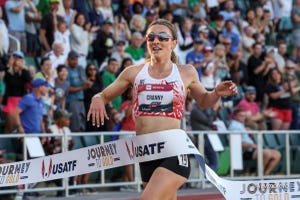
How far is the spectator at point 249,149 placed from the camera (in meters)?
17.8

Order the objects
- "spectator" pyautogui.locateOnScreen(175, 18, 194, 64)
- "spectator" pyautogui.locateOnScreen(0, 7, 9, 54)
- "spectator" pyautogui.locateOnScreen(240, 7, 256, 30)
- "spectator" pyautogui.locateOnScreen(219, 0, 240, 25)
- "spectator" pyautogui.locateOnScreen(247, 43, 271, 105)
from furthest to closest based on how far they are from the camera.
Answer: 1. "spectator" pyautogui.locateOnScreen(240, 7, 256, 30)
2. "spectator" pyautogui.locateOnScreen(219, 0, 240, 25)
3. "spectator" pyautogui.locateOnScreen(247, 43, 271, 105)
4. "spectator" pyautogui.locateOnScreen(175, 18, 194, 64)
5. "spectator" pyautogui.locateOnScreen(0, 7, 9, 54)

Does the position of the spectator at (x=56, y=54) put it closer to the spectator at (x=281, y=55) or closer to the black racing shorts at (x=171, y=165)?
the spectator at (x=281, y=55)

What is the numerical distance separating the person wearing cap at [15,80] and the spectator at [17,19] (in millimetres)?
1766

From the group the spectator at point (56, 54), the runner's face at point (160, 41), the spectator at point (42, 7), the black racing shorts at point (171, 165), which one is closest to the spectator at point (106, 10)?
the spectator at point (42, 7)

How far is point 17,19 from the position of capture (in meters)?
17.5

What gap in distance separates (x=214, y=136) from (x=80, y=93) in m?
2.76

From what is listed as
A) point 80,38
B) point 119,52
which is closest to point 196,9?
point 119,52

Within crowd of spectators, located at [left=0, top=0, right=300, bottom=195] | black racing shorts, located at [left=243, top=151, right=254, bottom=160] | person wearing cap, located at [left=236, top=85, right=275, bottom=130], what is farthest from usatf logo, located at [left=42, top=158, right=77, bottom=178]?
person wearing cap, located at [left=236, top=85, right=275, bottom=130]

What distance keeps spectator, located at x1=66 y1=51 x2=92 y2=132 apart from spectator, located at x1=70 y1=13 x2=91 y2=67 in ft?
2.40

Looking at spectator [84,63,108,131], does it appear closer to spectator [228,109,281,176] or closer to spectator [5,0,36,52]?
spectator [5,0,36,52]

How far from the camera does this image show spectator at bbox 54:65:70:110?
1633 cm

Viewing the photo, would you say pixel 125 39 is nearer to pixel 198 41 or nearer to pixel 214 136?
pixel 198 41

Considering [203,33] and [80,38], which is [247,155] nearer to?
[203,33]

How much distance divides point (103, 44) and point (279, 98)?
4.73 m
